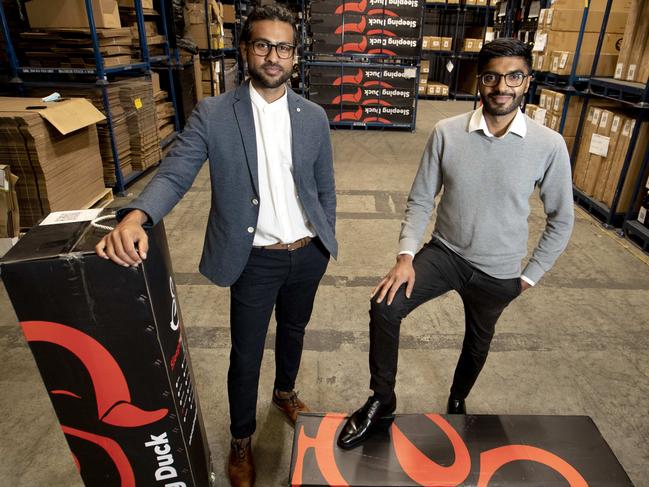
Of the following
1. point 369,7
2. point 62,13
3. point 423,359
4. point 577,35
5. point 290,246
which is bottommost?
point 423,359

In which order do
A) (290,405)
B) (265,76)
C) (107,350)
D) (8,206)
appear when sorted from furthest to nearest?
(8,206)
(290,405)
(265,76)
(107,350)

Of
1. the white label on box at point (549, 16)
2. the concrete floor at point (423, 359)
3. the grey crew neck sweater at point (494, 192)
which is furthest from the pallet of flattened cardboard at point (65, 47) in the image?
the white label on box at point (549, 16)

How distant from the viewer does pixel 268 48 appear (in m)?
1.42

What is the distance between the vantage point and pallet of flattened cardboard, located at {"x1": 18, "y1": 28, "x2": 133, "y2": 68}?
4402 mm

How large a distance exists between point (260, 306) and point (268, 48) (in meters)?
0.88

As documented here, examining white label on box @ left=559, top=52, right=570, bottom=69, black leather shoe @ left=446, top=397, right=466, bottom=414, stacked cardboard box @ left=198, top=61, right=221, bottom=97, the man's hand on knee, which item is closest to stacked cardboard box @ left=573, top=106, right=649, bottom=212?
white label on box @ left=559, top=52, right=570, bottom=69

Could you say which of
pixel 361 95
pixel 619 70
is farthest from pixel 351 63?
pixel 619 70

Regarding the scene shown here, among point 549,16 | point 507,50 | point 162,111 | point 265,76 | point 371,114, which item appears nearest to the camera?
point 265,76

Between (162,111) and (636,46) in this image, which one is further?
(162,111)

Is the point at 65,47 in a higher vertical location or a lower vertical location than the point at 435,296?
higher

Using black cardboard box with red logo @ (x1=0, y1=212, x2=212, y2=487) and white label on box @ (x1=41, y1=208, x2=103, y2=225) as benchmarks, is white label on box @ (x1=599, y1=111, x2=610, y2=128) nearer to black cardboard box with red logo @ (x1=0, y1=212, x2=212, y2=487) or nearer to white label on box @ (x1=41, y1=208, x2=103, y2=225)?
black cardboard box with red logo @ (x1=0, y1=212, x2=212, y2=487)

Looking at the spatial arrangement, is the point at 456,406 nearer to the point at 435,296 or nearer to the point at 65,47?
the point at 435,296

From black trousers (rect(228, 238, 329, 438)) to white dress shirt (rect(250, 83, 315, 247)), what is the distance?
2.9 inches

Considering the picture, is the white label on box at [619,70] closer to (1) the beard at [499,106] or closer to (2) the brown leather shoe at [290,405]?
(1) the beard at [499,106]
